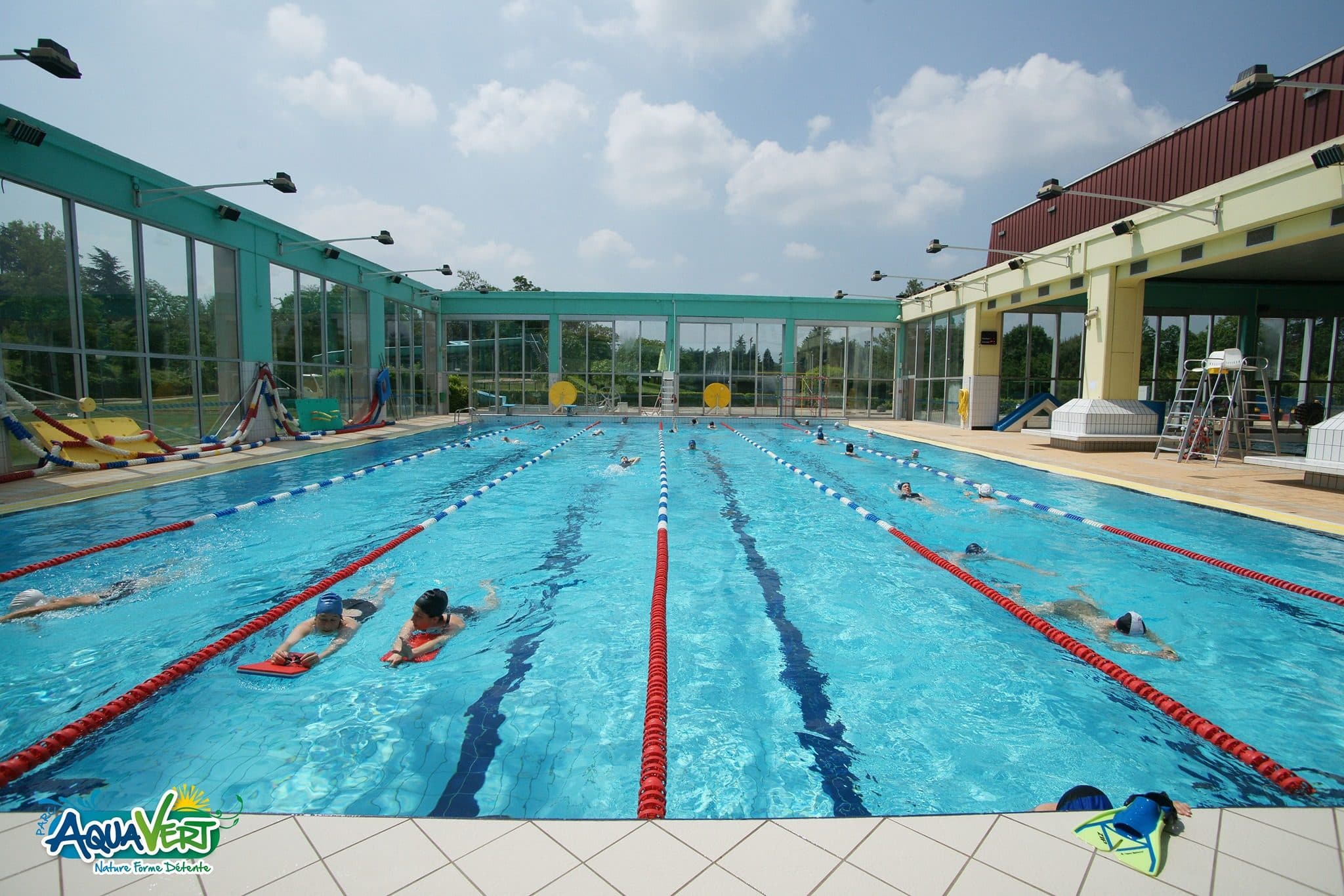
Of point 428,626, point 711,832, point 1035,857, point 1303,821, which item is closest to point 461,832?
point 711,832

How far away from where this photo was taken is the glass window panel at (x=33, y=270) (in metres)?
8.41

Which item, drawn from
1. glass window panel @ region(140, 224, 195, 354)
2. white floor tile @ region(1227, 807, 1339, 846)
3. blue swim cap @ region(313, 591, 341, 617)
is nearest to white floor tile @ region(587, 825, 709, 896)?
white floor tile @ region(1227, 807, 1339, 846)

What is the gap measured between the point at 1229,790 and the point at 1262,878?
1097 millimetres

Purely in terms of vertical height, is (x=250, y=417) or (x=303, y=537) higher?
(x=250, y=417)

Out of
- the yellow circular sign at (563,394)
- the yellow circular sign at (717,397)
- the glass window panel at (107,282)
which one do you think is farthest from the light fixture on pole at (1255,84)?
the yellow circular sign at (563,394)

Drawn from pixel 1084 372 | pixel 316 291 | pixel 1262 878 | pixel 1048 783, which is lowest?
pixel 1048 783

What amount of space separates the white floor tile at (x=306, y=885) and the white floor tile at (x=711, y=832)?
0.82 meters

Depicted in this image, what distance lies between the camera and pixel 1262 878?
5.26 feet

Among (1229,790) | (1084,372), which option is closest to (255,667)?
(1229,790)

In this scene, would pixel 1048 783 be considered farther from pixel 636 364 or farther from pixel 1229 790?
pixel 636 364

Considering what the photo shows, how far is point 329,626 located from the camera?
12.5 feet

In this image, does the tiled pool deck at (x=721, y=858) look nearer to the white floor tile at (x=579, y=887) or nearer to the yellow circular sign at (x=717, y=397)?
the white floor tile at (x=579, y=887)

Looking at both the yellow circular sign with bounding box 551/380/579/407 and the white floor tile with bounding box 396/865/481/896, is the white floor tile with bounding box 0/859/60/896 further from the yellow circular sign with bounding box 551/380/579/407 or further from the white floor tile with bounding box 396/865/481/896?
the yellow circular sign with bounding box 551/380/579/407

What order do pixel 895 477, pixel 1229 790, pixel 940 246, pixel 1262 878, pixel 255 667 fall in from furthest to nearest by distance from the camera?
pixel 940 246 < pixel 895 477 < pixel 255 667 < pixel 1229 790 < pixel 1262 878
